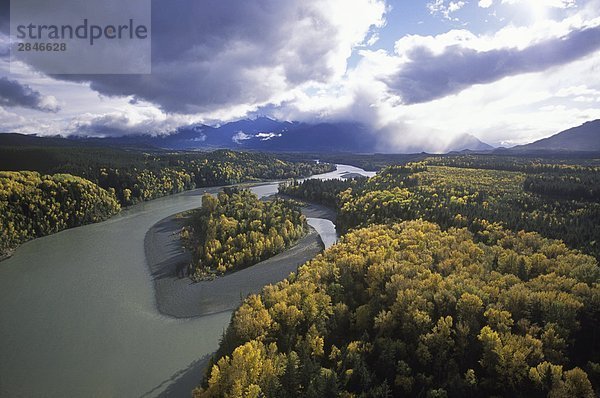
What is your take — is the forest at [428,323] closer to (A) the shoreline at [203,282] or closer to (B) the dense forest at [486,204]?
(B) the dense forest at [486,204]

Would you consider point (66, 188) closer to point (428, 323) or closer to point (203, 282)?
point (203, 282)

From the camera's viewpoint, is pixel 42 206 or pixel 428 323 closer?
pixel 428 323

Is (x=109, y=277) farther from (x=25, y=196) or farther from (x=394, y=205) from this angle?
(x=394, y=205)

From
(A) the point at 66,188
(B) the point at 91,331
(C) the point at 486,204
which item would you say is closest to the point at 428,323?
(B) the point at 91,331

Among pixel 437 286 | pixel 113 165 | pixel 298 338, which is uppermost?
pixel 113 165

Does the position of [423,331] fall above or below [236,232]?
below

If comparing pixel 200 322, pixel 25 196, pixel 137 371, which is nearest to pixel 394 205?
pixel 200 322

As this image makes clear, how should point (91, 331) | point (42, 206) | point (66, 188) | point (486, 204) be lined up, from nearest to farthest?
point (91, 331) → point (486, 204) → point (42, 206) → point (66, 188)
